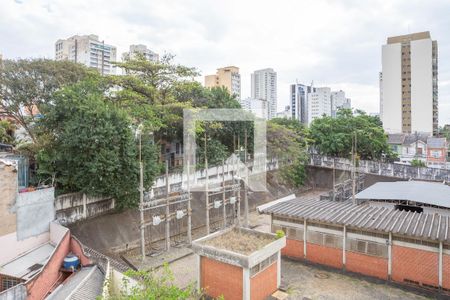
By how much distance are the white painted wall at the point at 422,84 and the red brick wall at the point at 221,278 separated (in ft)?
165

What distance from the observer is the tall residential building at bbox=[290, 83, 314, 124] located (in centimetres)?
8294

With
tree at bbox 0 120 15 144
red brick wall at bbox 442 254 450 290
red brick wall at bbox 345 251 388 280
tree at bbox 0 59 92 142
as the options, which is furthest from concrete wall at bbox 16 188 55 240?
red brick wall at bbox 442 254 450 290

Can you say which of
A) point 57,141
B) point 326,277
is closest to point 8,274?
point 57,141

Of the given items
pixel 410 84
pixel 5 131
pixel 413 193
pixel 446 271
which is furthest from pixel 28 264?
pixel 410 84

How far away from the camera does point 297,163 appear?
27031mm

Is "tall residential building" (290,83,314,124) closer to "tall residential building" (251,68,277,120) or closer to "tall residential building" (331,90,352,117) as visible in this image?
"tall residential building" (251,68,277,120)

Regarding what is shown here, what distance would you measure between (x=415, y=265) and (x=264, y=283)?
16.6 feet

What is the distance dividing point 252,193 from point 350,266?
37.5ft

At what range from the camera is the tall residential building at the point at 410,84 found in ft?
160

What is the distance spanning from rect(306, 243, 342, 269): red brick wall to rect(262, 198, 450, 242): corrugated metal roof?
1157 mm

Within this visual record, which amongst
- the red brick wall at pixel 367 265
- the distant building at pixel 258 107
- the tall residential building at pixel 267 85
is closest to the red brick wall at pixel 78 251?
the red brick wall at pixel 367 265

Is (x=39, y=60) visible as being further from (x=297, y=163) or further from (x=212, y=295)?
(x=297, y=163)

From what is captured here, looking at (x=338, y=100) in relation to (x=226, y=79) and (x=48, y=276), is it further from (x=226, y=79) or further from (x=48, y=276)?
(x=48, y=276)

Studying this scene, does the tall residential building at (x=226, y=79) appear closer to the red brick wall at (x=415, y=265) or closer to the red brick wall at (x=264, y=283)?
the red brick wall at (x=415, y=265)
